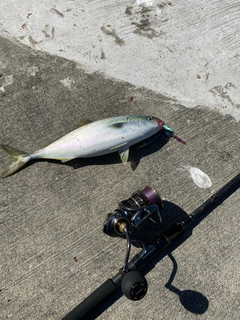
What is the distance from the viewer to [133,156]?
2871 millimetres

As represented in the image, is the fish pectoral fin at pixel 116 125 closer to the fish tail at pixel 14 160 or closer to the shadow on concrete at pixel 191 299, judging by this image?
the fish tail at pixel 14 160

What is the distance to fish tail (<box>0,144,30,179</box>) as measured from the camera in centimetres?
262

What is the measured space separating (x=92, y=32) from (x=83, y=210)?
1941 millimetres

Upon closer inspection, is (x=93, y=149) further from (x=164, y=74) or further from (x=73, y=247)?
(x=164, y=74)

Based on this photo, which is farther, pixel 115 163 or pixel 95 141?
pixel 115 163

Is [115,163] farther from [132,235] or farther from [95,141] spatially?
[132,235]

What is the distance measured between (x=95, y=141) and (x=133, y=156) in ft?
1.37

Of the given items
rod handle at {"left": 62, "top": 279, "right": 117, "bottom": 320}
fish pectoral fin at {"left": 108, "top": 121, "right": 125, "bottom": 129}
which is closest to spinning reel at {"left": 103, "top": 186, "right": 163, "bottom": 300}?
rod handle at {"left": 62, "top": 279, "right": 117, "bottom": 320}

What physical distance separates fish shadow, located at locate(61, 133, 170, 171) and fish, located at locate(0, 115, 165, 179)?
0.08 metres

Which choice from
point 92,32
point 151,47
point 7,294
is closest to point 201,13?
point 151,47

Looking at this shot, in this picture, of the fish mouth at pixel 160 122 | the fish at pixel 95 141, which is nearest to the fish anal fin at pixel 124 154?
the fish at pixel 95 141

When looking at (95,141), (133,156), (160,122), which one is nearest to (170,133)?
(160,122)

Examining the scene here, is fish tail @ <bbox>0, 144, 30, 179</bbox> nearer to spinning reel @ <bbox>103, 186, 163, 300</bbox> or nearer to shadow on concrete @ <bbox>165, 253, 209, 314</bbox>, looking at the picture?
spinning reel @ <bbox>103, 186, 163, 300</bbox>

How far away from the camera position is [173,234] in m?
2.52
